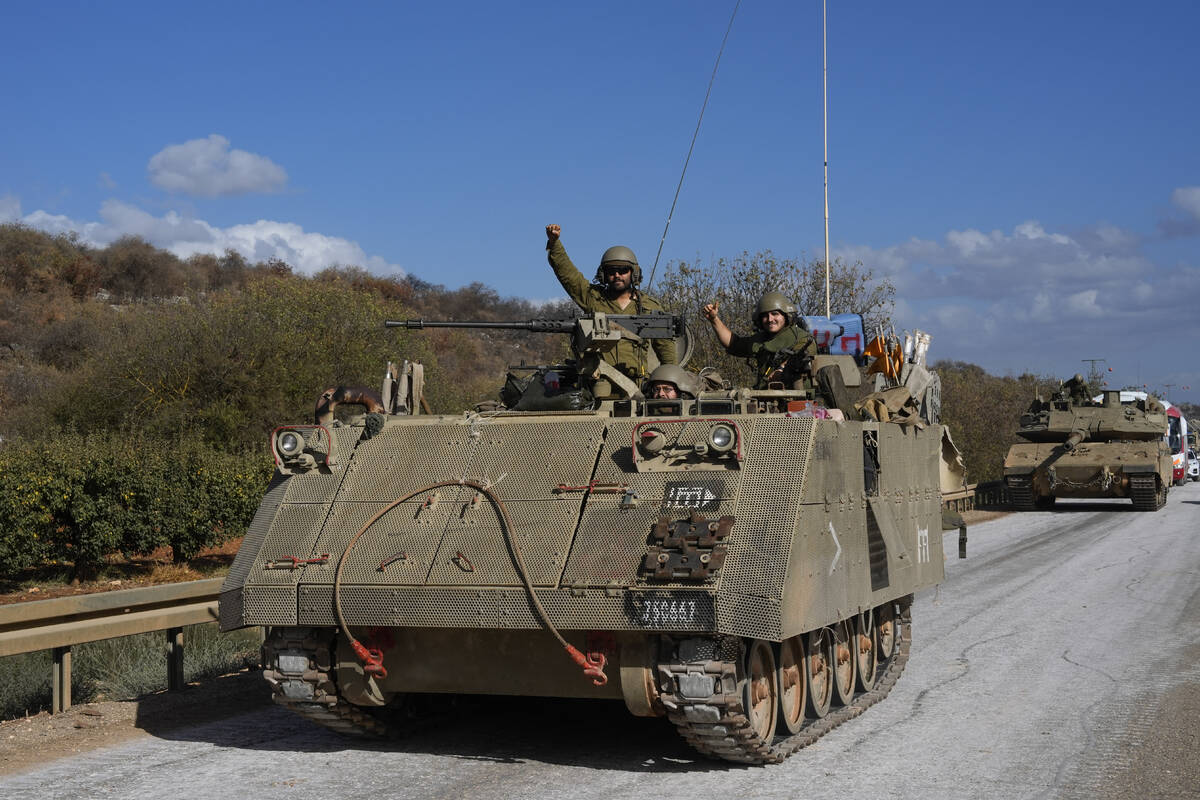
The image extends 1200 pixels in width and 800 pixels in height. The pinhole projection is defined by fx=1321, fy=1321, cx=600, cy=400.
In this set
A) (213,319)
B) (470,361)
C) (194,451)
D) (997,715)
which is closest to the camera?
(997,715)

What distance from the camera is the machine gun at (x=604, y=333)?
885 cm

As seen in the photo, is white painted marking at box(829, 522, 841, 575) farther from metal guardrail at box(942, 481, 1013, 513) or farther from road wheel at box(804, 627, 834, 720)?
metal guardrail at box(942, 481, 1013, 513)

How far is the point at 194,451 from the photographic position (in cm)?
2114

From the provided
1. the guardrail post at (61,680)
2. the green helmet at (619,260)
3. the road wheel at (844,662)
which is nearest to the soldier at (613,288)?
the green helmet at (619,260)

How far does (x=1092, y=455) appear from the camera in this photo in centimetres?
3127

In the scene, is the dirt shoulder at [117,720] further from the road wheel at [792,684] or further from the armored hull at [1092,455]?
the armored hull at [1092,455]

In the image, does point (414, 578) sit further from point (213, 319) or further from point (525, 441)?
point (213, 319)

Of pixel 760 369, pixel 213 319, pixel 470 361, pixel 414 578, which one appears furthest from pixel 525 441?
pixel 470 361

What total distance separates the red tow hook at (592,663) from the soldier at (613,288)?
10.2 ft

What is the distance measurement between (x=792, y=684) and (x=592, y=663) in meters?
1.58

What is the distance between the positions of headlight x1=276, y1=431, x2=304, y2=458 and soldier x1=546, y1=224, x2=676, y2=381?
Answer: 250cm

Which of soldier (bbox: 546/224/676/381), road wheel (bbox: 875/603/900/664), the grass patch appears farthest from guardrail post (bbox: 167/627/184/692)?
road wheel (bbox: 875/603/900/664)

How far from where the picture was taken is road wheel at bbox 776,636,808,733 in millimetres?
7590

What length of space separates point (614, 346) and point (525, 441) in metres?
1.58
